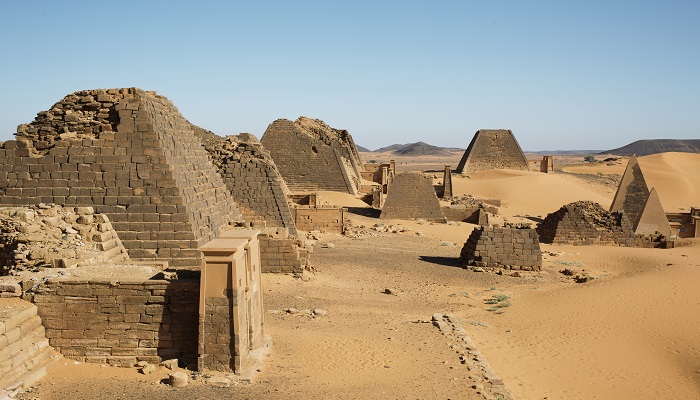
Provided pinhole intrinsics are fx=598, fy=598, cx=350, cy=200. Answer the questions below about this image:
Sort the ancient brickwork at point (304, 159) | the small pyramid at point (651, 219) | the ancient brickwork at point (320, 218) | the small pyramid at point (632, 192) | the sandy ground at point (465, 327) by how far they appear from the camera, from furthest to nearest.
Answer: the ancient brickwork at point (304, 159)
the small pyramid at point (632, 192)
the small pyramid at point (651, 219)
the ancient brickwork at point (320, 218)
the sandy ground at point (465, 327)

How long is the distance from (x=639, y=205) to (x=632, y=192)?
598 millimetres

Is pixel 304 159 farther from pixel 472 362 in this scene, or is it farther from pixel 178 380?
pixel 178 380

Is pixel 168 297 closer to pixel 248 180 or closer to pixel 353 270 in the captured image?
pixel 353 270

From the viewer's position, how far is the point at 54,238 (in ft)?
31.3

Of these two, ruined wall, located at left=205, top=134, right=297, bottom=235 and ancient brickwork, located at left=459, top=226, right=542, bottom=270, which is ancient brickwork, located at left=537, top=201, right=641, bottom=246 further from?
ruined wall, located at left=205, top=134, right=297, bottom=235

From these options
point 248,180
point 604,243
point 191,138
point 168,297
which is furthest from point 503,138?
point 168,297

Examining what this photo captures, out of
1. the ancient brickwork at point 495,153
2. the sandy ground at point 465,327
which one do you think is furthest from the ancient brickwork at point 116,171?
the ancient brickwork at point 495,153

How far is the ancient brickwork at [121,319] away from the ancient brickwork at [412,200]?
1877 cm

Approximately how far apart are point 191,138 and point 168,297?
6.40 metres

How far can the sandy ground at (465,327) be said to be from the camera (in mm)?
7371

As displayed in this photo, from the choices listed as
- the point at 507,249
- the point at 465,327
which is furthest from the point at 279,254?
the point at 507,249

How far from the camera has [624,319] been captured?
12109 mm

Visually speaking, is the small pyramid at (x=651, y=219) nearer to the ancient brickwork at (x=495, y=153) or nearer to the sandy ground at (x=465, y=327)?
the sandy ground at (x=465, y=327)

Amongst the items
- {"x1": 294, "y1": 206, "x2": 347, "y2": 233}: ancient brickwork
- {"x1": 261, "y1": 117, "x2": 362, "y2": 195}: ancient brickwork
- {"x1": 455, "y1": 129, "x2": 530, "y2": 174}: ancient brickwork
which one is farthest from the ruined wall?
{"x1": 455, "y1": 129, "x2": 530, "y2": 174}: ancient brickwork
